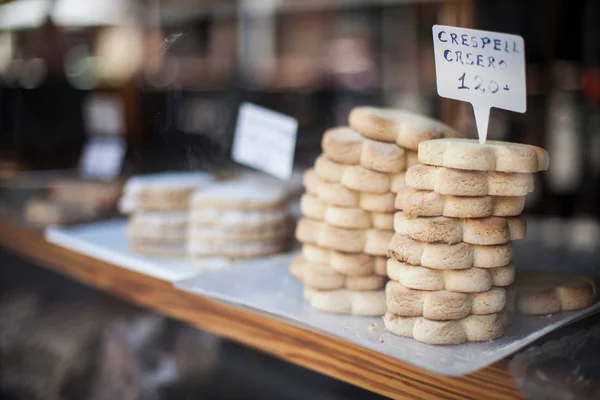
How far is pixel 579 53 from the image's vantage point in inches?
145

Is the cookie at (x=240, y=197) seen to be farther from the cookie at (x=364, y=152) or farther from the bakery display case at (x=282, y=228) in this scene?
the cookie at (x=364, y=152)

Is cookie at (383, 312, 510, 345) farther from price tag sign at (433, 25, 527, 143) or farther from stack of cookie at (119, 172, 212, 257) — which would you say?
stack of cookie at (119, 172, 212, 257)

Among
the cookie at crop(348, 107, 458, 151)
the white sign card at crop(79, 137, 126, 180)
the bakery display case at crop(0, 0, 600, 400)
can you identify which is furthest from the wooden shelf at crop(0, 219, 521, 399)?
the white sign card at crop(79, 137, 126, 180)

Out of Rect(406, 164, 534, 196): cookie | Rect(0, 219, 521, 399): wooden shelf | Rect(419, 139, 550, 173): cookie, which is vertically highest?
Rect(419, 139, 550, 173): cookie

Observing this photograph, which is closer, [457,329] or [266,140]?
[457,329]

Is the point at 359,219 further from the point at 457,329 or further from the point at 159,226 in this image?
the point at 159,226

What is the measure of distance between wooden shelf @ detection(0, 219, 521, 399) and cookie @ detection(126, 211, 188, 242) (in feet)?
0.39

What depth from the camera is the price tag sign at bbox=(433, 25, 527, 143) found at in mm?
970

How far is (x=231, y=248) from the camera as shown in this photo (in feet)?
4.87

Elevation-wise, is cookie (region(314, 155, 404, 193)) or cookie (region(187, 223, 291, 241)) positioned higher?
cookie (region(314, 155, 404, 193))

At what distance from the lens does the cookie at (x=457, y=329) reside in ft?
3.02

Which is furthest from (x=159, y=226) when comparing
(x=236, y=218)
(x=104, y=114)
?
(x=104, y=114)

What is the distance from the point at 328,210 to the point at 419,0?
3481 millimetres

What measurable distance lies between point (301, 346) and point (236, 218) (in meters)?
0.49
